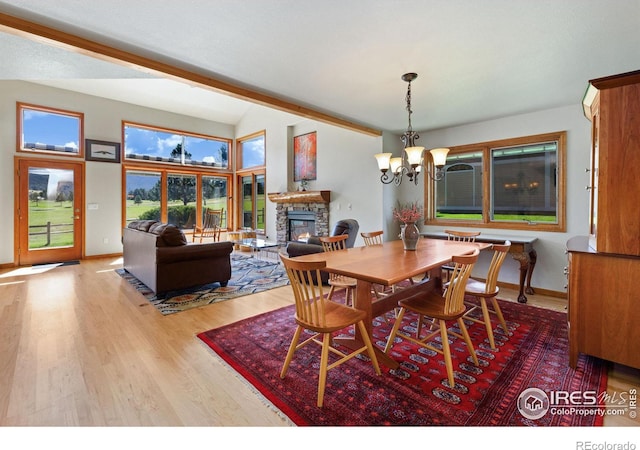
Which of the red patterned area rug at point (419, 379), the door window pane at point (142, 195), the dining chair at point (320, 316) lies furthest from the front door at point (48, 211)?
the dining chair at point (320, 316)

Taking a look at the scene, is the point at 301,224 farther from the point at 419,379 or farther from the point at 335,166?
the point at 419,379

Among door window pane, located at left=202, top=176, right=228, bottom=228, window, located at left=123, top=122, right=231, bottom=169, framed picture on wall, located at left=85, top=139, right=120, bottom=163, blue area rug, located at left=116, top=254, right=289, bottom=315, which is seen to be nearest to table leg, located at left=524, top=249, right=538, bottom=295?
blue area rug, located at left=116, top=254, right=289, bottom=315

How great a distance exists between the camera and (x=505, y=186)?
4500 mm

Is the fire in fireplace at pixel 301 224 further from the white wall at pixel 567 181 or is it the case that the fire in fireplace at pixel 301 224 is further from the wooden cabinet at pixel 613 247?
the wooden cabinet at pixel 613 247

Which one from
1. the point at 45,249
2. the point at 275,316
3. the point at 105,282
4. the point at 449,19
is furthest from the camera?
the point at 45,249

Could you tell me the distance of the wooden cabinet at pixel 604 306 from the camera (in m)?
2.00

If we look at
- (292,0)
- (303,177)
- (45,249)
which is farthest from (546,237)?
(45,249)

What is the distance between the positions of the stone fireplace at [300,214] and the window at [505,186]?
2167 millimetres

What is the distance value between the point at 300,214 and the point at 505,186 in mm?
4101

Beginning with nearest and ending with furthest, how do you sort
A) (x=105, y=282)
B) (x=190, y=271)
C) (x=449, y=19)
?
(x=449, y=19) < (x=190, y=271) < (x=105, y=282)

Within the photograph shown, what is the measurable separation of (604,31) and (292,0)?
7.53 feet

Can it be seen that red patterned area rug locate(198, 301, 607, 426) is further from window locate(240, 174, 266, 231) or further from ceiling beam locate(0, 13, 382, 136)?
window locate(240, 174, 266, 231)

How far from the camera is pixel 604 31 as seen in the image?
2.18m
